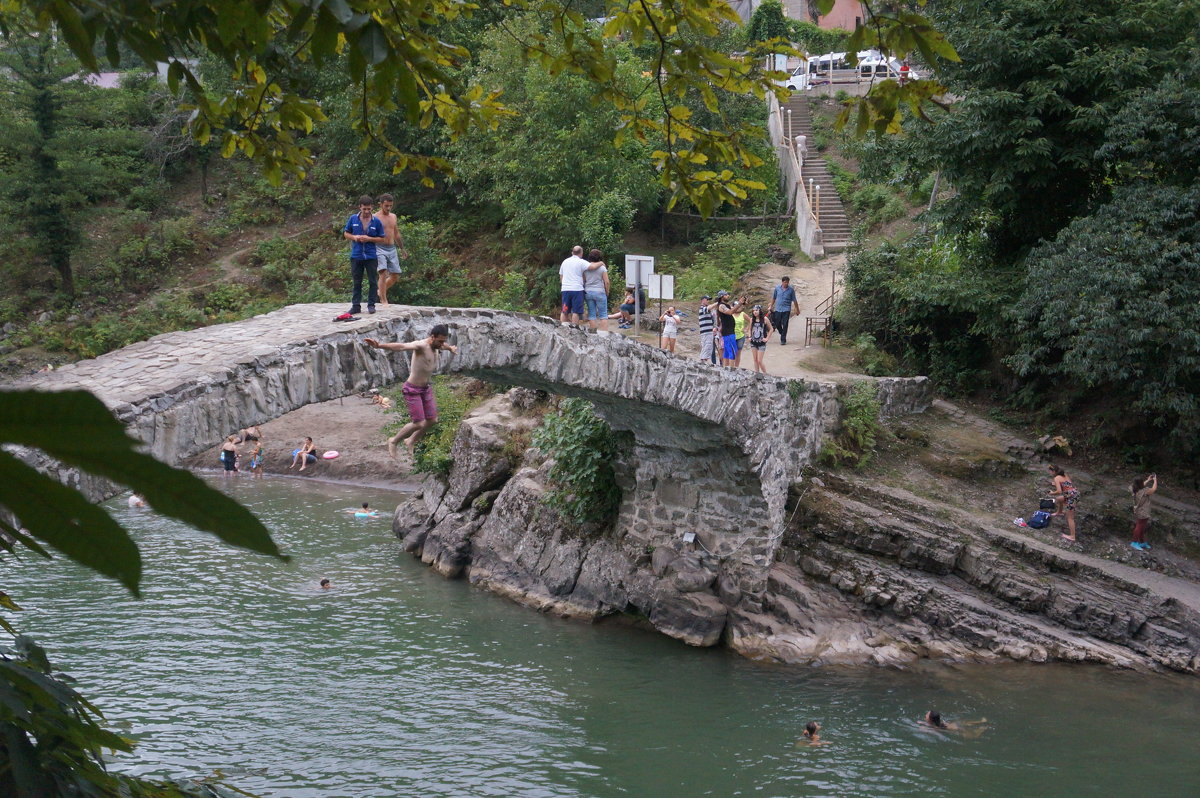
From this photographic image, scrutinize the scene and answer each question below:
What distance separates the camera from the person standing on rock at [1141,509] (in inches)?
487

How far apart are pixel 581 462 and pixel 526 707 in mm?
3931

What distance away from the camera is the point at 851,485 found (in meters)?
13.3

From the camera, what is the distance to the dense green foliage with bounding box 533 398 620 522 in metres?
13.5

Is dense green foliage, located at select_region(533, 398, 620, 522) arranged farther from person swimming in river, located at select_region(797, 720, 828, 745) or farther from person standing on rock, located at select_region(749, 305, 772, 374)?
person swimming in river, located at select_region(797, 720, 828, 745)

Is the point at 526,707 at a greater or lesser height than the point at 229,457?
lesser

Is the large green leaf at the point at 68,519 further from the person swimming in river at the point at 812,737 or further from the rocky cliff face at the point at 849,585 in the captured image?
the rocky cliff face at the point at 849,585

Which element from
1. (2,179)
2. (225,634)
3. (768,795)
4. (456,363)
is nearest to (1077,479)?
(768,795)

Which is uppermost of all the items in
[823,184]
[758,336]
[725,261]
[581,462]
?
[823,184]

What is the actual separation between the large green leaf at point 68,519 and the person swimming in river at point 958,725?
1033 cm

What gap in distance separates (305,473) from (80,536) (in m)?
21.8

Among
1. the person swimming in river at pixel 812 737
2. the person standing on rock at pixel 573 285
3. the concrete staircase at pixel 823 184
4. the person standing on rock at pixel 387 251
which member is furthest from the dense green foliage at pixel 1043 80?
the person standing on rock at pixel 387 251

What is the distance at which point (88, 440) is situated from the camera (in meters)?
0.74

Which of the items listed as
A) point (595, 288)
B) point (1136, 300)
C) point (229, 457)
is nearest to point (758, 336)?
point (595, 288)

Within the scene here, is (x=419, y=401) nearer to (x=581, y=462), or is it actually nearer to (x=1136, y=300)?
(x=581, y=462)
